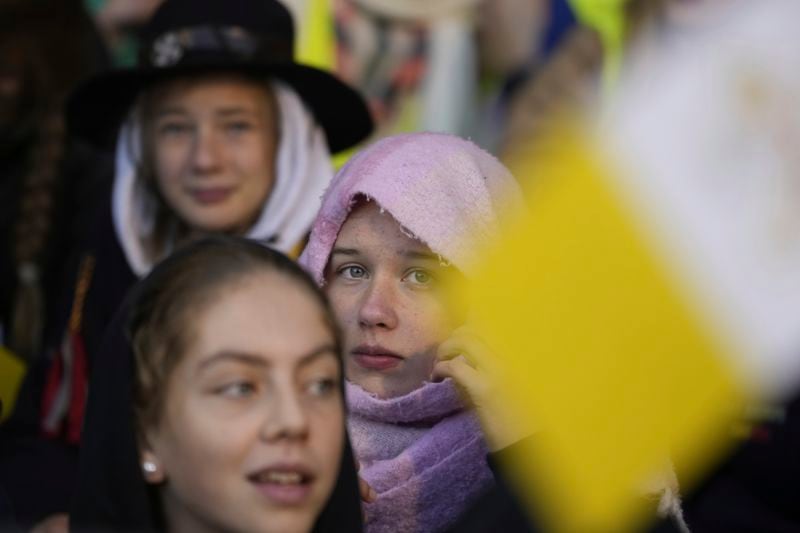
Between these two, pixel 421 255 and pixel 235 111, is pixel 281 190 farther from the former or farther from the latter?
pixel 421 255

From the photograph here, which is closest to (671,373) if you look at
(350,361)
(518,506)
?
(518,506)

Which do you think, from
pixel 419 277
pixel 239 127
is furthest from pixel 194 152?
pixel 419 277

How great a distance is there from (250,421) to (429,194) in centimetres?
96

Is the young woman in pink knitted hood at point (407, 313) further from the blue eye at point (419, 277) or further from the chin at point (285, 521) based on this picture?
the chin at point (285, 521)

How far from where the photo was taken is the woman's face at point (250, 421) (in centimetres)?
236

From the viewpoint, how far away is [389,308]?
311 centimetres

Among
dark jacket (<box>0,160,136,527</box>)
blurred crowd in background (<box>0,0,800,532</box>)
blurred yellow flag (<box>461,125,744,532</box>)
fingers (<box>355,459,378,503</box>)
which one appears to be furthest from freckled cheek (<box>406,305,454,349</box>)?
blurred yellow flag (<box>461,125,744,532</box>)

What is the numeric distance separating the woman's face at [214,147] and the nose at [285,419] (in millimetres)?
2085

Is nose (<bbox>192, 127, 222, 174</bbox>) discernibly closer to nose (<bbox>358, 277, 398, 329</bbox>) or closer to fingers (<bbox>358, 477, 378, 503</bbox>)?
nose (<bbox>358, 277, 398, 329</bbox>)

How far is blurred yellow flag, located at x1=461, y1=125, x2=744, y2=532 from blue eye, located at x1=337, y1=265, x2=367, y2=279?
1.36 meters

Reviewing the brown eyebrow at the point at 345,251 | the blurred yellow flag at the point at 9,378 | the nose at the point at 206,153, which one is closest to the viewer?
the brown eyebrow at the point at 345,251

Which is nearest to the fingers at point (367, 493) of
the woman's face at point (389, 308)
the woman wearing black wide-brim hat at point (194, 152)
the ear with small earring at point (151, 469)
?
the woman's face at point (389, 308)

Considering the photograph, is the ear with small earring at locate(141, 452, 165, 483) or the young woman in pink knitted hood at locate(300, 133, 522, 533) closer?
the ear with small earring at locate(141, 452, 165, 483)

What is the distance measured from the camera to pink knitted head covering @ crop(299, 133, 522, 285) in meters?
3.18
